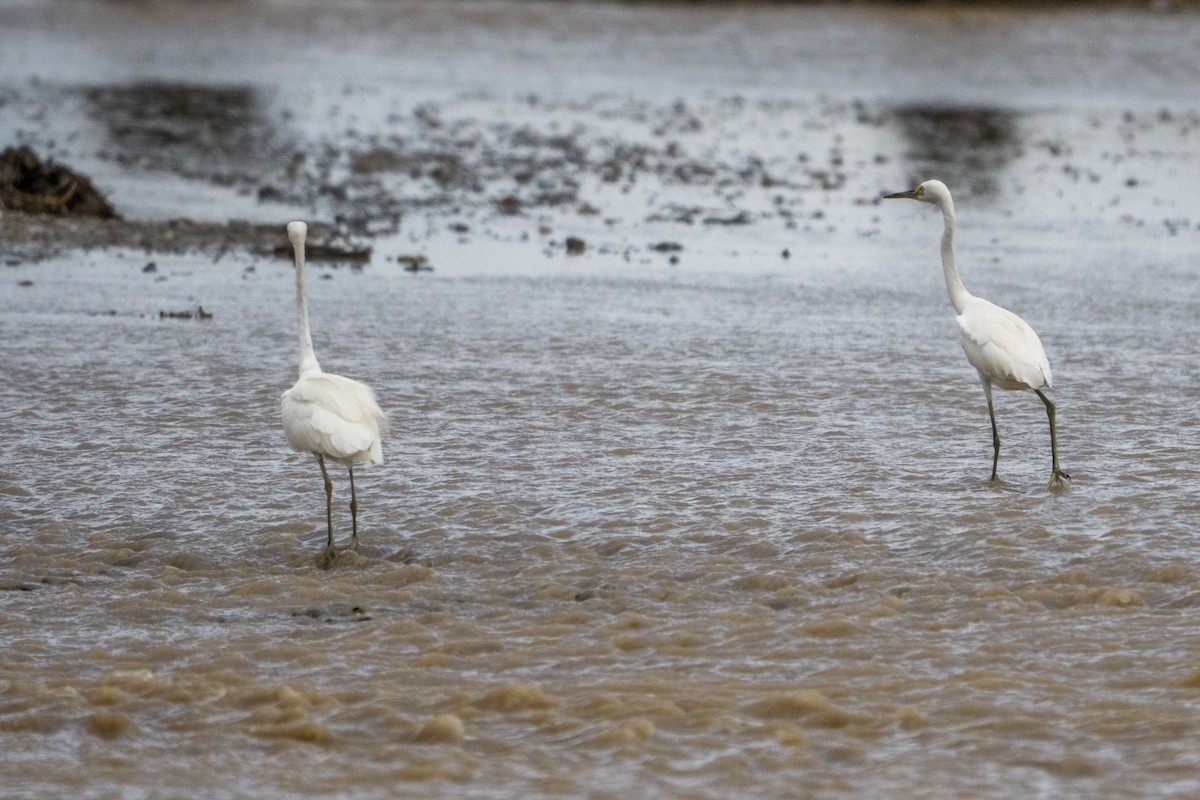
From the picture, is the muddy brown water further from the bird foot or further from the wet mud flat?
the wet mud flat

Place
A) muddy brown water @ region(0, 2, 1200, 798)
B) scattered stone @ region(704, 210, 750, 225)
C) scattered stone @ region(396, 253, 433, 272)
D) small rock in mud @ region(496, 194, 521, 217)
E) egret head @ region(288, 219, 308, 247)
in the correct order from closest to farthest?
muddy brown water @ region(0, 2, 1200, 798), egret head @ region(288, 219, 308, 247), scattered stone @ region(396, 253, 433, 272), scattered stone @ region(704, 210, 750, 225), small rock in mud @ region(496, 194, 521, 217)

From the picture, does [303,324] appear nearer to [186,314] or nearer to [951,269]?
[951,269]

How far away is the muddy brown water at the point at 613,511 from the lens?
513cm

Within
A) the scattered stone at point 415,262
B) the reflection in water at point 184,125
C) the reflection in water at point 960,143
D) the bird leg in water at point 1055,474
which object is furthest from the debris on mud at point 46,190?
the bird leg in water at point 1055,474

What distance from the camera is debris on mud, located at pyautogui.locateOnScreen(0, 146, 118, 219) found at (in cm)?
1552

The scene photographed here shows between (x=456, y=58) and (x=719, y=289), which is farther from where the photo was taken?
(x=456, y=58)

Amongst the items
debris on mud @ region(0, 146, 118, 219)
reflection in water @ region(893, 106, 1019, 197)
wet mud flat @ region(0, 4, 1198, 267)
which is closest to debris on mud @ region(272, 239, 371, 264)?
wet mud flat @ region(0, 4, 1198, 267)

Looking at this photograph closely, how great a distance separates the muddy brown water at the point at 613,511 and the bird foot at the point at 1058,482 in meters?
0.14

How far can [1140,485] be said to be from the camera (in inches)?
310

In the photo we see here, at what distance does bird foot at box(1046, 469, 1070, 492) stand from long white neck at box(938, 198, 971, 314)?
120 centimetres

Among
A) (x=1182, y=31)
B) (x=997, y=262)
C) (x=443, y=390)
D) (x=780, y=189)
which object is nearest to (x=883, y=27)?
(x=1182, y=31)

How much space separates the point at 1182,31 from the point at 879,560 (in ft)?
112

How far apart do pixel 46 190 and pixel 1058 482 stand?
11238 millimetres

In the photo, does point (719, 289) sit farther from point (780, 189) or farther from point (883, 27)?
point (883, 27)
